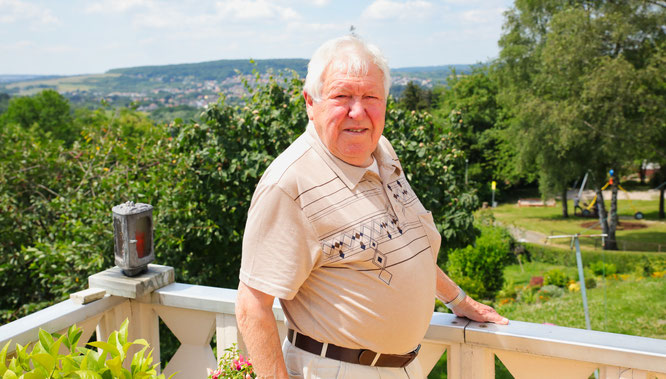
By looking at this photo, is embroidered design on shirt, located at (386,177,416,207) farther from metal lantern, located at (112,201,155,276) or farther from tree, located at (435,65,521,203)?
tree, located at (435,65,521,203)

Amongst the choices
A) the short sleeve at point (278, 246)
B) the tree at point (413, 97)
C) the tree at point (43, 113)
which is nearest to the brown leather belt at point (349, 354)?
the short sleeve at point (278, 246)

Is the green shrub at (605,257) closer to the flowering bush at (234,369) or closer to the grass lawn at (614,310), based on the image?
the grass lawn at (614,310)

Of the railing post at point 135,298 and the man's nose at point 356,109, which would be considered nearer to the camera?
the man's nose at point 356,109

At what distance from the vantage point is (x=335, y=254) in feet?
4.83

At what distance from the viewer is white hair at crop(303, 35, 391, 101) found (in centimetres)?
151

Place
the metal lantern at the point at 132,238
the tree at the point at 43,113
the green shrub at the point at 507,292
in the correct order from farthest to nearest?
the tree at the point at 43,113
the green shrub at the point at 507,292
the metal lantern at the point at 132,238

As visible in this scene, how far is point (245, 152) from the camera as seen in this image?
15.3 ft

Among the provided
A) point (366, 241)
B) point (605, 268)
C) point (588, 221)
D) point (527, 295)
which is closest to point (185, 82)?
point (527, 295)

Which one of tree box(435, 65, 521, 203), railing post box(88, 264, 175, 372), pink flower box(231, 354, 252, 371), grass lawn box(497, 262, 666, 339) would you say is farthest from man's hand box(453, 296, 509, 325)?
tree box(435, 65, 521, 203)

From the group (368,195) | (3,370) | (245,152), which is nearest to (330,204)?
(368,195)

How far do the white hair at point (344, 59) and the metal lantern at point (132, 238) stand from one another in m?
1.16

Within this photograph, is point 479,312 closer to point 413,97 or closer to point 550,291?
point 550,291

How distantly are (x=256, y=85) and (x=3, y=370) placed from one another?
14.1ft

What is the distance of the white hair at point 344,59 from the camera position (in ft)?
4.95
